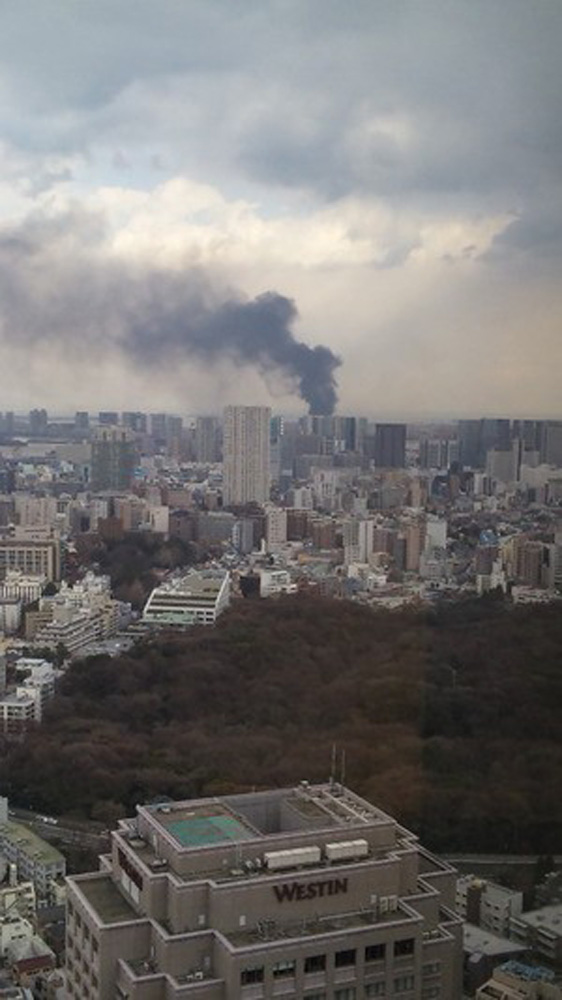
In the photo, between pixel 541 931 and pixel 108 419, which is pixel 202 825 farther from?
pixel 108 419

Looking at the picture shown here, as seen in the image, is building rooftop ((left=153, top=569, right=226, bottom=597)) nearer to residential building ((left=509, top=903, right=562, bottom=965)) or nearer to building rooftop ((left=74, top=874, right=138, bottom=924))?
residential building ((left=509, top=903, right=562, bottom=965))

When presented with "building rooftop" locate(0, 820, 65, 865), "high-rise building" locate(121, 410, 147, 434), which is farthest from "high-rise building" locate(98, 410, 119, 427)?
"building rooftop" locate(0, 820, 65, 865)

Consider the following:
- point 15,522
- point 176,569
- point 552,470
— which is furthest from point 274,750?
point 15,522

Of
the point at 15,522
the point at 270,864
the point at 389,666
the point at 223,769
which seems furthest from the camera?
the point at 15,522

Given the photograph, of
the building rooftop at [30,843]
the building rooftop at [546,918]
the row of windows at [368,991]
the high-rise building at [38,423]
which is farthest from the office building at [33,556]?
the row of windows at [368,991]

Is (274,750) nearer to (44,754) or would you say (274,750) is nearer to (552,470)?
(44,754)
